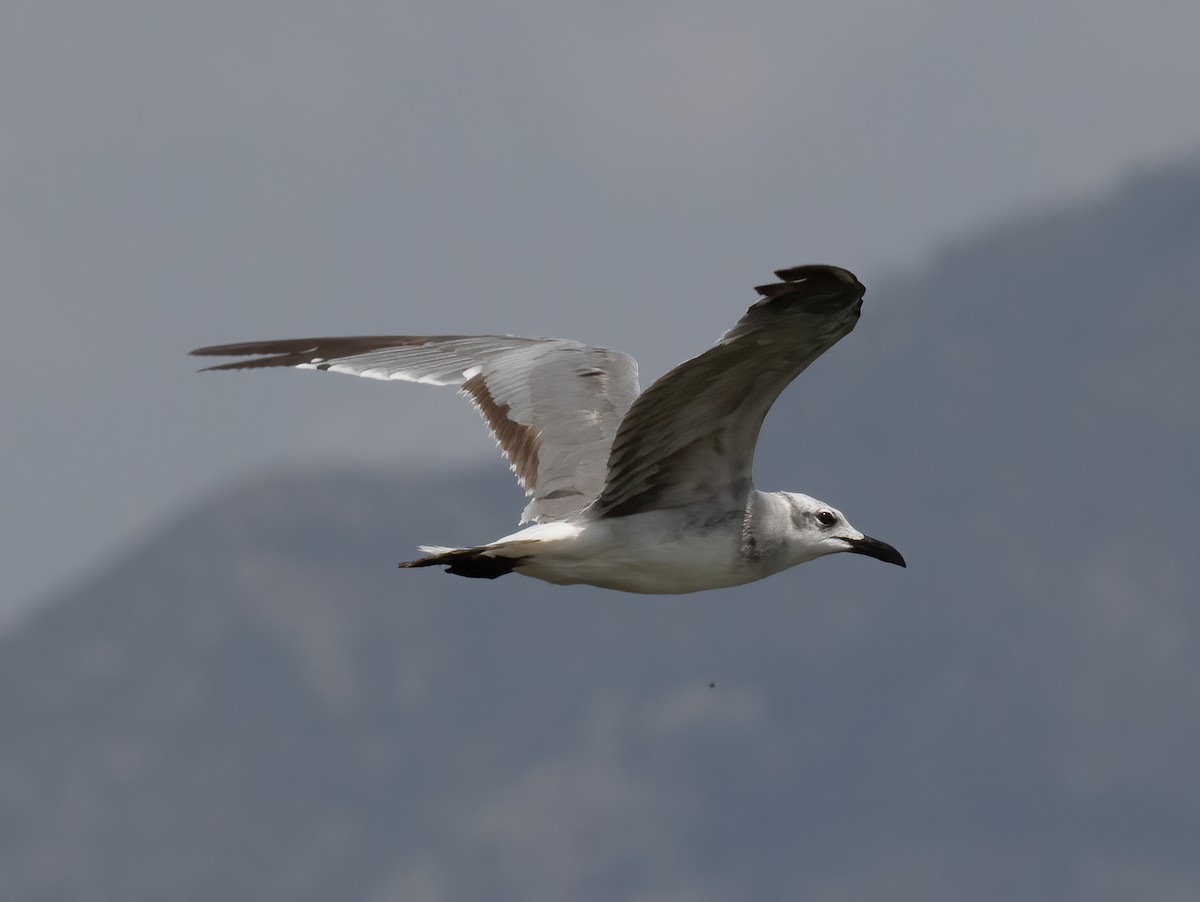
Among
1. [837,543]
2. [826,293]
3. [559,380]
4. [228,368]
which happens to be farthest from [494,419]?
[826,293]

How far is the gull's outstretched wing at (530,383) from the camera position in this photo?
14.8 metres

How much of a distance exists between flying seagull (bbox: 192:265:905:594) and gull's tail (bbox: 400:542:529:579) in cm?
1

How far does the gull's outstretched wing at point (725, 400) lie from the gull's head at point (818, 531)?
61cm

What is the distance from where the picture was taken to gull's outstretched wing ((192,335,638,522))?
14.8m

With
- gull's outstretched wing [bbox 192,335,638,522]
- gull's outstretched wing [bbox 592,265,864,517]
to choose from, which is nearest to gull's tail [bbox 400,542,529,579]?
gull's outstretched wing [bbox 592,265,864,517]

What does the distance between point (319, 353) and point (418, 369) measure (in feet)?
2.59

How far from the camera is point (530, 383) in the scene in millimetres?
15547

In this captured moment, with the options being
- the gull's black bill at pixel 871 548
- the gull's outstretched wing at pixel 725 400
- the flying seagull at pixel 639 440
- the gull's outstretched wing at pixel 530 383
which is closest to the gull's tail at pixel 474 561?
the flying seagull at pixel 639 440

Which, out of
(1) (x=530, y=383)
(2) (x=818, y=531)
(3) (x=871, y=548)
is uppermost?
(1) (x=530, y=383)

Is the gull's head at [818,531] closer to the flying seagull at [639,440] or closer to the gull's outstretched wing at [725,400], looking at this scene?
the flying seagull at [639,440]

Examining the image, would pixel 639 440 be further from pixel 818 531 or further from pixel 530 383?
pixel 530 383

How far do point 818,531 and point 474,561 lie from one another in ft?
8.01

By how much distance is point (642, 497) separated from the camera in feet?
44.0

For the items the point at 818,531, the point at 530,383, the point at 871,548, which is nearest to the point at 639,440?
the point at 818,531
